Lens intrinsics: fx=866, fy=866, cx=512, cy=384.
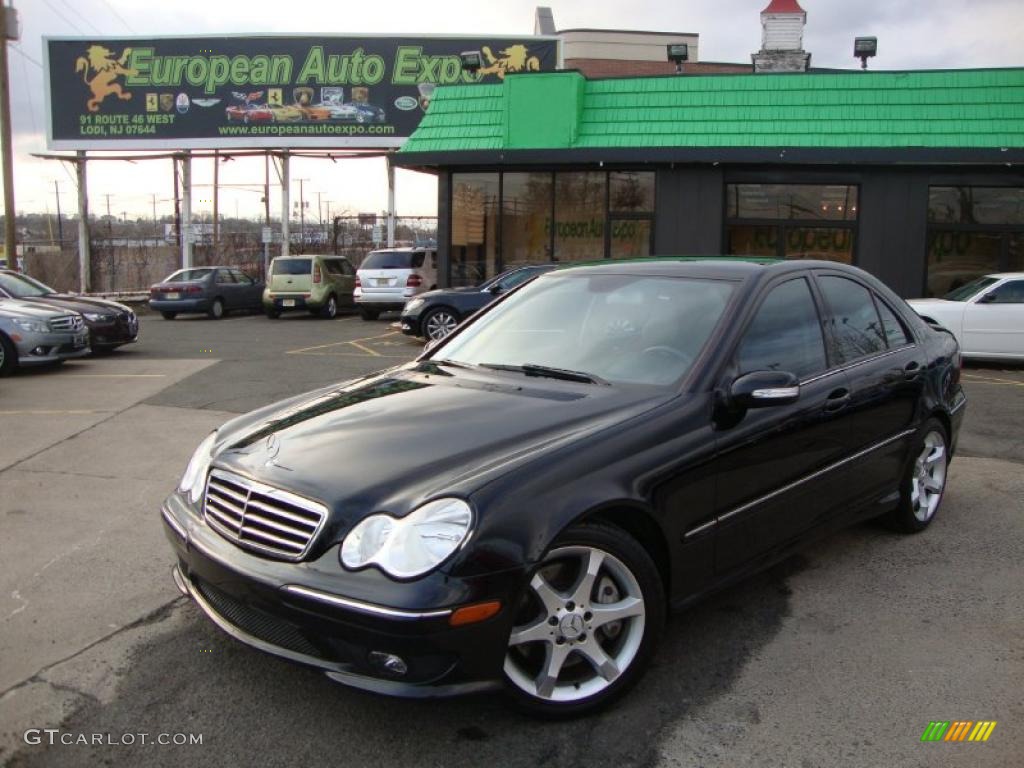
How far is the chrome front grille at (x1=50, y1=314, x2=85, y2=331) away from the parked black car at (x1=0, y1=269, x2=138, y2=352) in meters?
0.57

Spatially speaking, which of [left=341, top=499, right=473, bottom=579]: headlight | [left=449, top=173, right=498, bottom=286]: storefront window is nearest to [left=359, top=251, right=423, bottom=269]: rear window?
[left=449, top=173, right=498, bottom=286]: storefront window

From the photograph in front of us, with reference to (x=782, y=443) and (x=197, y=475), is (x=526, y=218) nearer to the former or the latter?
(x=782, y=443)

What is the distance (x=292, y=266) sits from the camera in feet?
73.0

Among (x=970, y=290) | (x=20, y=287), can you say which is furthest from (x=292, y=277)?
(x=970, y=290)

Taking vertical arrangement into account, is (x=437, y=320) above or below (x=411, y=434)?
below

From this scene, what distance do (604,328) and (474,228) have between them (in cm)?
1558

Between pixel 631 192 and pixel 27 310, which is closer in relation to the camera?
pixel 27 310

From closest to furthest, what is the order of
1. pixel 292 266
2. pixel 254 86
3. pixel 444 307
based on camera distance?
1. pixel 444 307
2. pixel 292 266
3. pixel 254 86

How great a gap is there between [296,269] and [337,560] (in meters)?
20.4

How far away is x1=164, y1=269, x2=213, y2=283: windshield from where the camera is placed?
74.7 feet

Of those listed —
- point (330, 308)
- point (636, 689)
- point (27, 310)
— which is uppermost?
point (27, 310)

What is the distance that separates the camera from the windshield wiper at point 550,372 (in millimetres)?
3768

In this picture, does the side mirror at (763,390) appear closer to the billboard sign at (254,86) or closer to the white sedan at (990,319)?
the white sedan at (990,319)

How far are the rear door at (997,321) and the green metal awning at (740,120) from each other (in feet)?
14.8
